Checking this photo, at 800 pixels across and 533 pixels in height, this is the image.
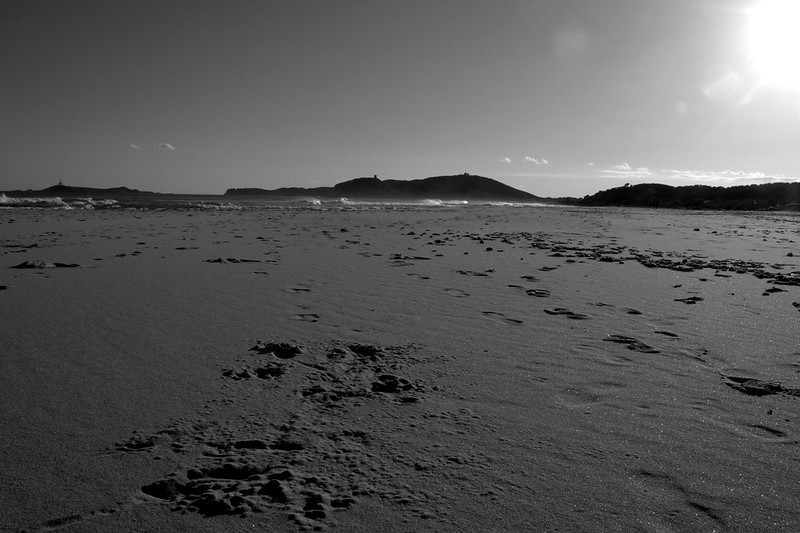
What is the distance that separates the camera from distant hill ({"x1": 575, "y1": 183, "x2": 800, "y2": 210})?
111 ft

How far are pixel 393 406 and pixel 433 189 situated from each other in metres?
95.0

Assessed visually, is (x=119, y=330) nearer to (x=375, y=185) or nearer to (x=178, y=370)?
(x=178, y=370)

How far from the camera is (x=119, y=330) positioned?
3.37 meters

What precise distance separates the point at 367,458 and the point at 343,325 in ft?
6.18

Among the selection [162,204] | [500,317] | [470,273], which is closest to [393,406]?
[500,317]

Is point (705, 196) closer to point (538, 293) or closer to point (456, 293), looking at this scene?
point (538, 293)

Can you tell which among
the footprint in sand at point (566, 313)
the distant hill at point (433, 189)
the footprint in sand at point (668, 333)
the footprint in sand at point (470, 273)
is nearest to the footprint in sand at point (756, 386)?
the footprint in sand at point (668, 333)

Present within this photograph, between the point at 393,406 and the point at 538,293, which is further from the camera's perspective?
the point at 538,293

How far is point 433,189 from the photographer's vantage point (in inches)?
3772

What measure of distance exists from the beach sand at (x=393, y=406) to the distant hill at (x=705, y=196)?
1321 inches

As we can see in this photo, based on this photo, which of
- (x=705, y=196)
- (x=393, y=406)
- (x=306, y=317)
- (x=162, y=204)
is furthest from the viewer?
(x=705, y=196)

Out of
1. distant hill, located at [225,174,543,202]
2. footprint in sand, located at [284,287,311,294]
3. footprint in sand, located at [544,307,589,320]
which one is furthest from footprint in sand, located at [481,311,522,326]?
distant hill, located at [225,174,543,202]

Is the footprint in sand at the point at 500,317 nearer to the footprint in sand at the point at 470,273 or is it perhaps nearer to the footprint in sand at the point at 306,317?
the footprint in sand at the point at 306,317

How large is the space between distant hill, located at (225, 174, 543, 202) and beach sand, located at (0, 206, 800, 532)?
8510 cm
